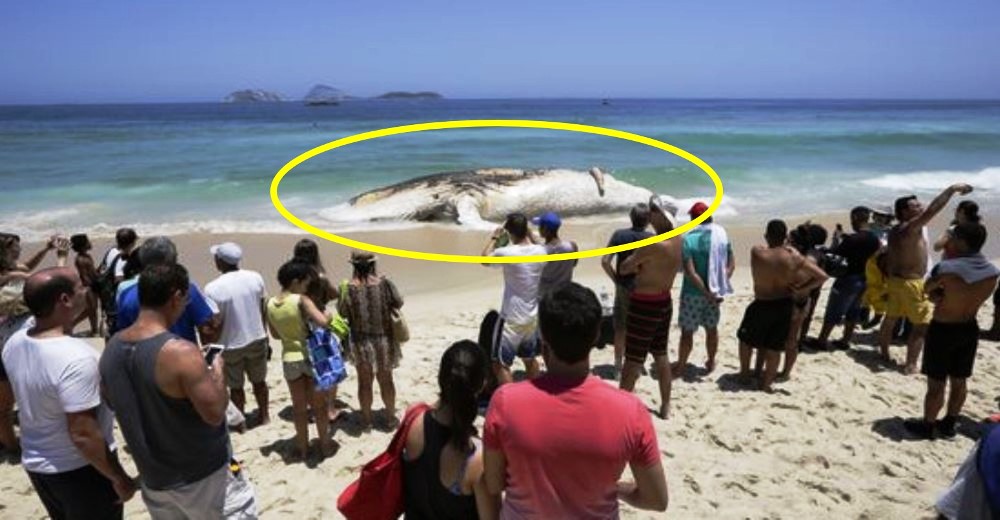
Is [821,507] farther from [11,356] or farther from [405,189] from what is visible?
[405,189]

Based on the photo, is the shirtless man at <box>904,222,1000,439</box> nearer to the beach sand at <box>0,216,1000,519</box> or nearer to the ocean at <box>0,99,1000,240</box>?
the beach sand at <box>0,216,1000,519</box>

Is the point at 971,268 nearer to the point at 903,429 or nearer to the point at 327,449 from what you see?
the point at 903,429

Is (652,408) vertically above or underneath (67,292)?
underneath

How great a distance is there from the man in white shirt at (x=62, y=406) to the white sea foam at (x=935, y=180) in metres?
22.9

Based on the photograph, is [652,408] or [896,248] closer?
[652,408]

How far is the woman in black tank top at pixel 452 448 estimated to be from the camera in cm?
254

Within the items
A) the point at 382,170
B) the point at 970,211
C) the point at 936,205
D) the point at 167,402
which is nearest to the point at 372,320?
the point at 167,402

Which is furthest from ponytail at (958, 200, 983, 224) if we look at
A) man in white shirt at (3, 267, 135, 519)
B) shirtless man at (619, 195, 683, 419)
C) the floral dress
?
man in white shirt at (3, 267, 135, 519)

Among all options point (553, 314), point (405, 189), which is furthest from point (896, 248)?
point (405, 189)

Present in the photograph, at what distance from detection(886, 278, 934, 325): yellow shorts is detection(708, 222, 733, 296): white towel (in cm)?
172

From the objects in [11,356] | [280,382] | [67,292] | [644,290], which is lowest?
[280,382]

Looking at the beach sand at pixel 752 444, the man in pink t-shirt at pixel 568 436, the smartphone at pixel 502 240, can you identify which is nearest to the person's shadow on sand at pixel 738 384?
the beach sand at pixel 752 444

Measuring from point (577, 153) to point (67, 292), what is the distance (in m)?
29.4

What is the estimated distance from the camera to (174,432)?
286 cm
